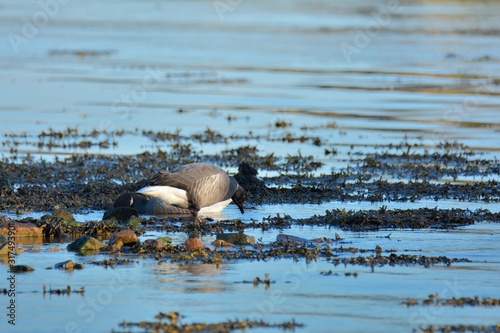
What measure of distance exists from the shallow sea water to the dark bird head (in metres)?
0.24

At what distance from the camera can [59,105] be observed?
75.3ft

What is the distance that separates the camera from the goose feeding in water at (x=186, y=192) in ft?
39.7

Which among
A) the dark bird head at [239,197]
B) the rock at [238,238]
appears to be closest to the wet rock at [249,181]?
the dark bird head at [239,197]

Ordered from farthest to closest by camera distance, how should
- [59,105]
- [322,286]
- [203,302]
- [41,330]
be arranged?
[59,105]
[322,286]
[203,302]
[41,330]

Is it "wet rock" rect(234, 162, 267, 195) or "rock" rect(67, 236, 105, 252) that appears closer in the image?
"rock" rect(67, 236, 105, 252)

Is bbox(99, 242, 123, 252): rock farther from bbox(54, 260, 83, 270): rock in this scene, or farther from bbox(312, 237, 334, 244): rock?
bbox(312, 237, 334, 244): rock

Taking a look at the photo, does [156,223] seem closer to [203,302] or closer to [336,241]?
[336,241]

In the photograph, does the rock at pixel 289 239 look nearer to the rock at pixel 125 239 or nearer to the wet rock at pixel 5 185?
the rock at pixel 125 239

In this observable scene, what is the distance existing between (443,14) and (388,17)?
2959 mm

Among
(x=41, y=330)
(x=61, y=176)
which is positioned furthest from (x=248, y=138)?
(x=41, y=330)

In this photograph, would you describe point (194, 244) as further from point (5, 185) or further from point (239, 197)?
point (5, 185)

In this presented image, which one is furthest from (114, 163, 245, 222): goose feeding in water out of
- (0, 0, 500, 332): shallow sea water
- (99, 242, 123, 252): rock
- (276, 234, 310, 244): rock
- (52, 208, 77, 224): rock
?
(99, 242, 123, 252): rock

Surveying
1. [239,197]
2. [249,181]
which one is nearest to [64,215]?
[239,197]

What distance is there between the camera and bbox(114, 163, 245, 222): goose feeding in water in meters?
12.1
